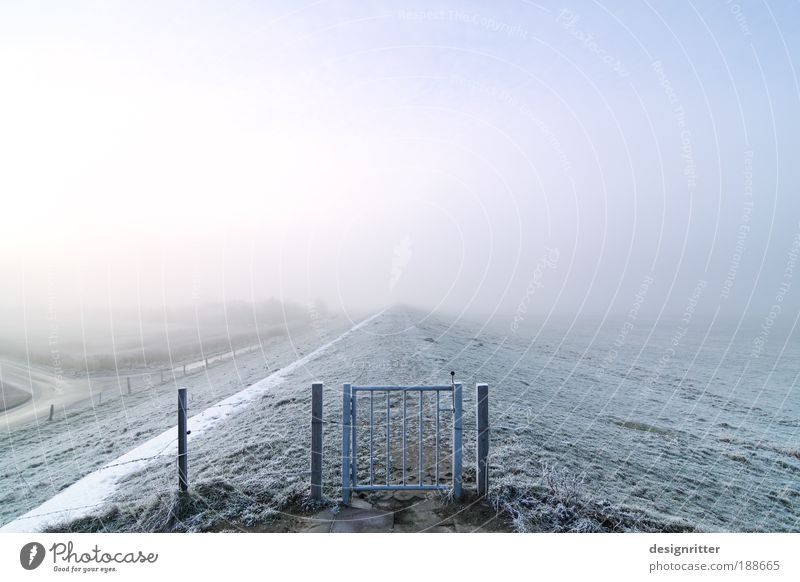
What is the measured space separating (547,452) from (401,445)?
94.5 inches

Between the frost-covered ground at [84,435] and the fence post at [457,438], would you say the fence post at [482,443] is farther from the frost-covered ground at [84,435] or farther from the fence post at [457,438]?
the frost-covered ground at [84,435]

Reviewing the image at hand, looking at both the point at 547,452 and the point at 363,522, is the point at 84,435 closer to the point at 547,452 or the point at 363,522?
the point at 363,522

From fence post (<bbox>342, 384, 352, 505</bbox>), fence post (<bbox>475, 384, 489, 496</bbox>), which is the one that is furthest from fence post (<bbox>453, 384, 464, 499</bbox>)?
fence post (<bbox>342, 384, 352, 505</bbox>)

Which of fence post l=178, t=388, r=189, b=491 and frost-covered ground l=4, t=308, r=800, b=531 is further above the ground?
fence post l=178, t=388, r=189, b=491

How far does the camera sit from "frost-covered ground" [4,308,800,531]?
4691 millimetres

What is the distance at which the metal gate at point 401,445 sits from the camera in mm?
4609

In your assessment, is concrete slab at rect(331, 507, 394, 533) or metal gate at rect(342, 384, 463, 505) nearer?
concrete slab at rect(331, 507, 394, 533)

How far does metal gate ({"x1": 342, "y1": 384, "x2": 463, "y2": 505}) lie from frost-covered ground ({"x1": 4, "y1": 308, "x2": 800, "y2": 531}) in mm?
284

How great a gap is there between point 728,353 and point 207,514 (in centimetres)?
3573

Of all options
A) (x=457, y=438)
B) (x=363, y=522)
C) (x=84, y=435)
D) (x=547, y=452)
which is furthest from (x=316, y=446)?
(x=84, y=435)

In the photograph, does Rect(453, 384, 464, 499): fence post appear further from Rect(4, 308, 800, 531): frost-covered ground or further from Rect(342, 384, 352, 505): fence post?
Rect(342, 384, 352, 505): fence post

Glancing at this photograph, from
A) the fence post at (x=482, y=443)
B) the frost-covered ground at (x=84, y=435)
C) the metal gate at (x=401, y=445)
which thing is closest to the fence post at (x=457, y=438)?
the metal gate at (x=401, y=445)

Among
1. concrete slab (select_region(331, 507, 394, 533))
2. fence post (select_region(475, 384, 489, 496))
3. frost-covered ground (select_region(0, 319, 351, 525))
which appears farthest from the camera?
frost-covered ground (select_region(0, 319, 351, 525))

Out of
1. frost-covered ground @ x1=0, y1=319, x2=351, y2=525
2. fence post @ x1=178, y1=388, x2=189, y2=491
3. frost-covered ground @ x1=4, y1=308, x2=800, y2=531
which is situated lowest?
frost-covered ground @ x1=0, y1=319, x2=351, y2=525
